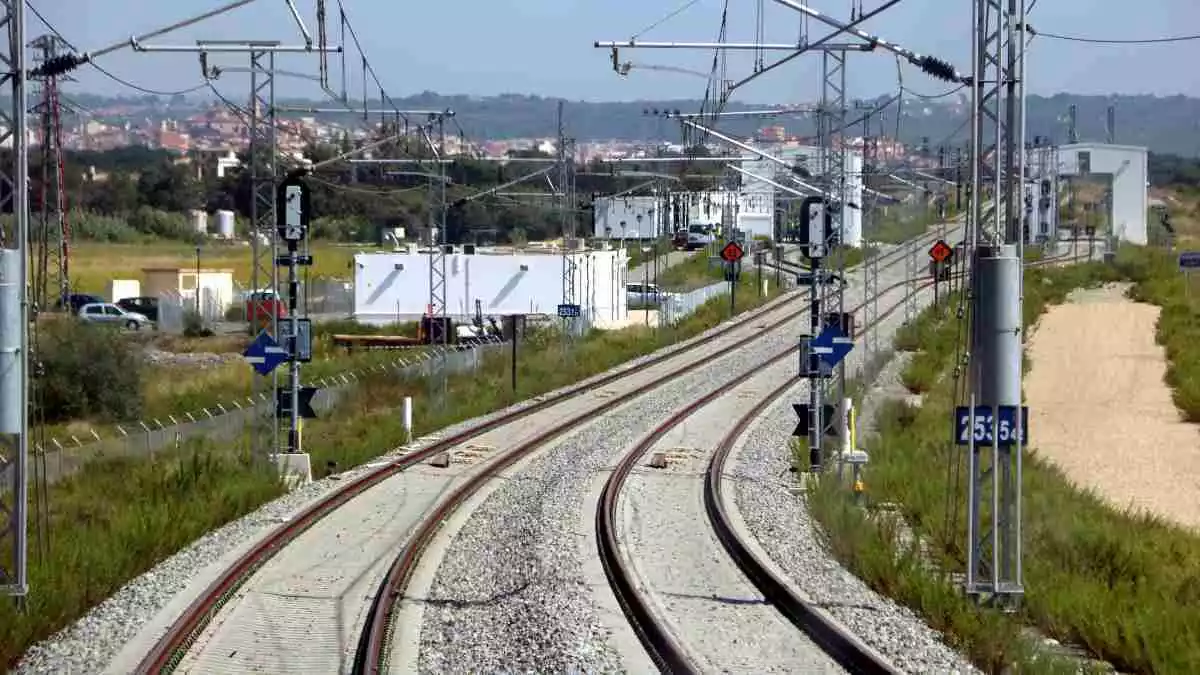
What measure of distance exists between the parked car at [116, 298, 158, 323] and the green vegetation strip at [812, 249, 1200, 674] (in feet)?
143

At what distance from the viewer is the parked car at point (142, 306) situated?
64.6 m

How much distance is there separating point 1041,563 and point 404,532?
7.23 metres

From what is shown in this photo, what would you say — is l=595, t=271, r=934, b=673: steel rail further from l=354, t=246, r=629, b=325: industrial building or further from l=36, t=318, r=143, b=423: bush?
l=354, t=246, r=629, b=325: industrial building

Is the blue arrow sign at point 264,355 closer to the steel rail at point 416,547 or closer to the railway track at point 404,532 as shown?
the railway track at point 404,532

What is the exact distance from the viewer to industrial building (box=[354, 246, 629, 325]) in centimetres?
6256

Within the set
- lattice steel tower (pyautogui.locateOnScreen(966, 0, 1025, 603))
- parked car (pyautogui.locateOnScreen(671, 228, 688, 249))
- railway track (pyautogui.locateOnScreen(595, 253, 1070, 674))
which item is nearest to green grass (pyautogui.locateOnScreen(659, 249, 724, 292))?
parked car (pyautogui.locateOnScreen(671, 228, 688, 249))

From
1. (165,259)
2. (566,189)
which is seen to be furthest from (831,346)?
(165,259)

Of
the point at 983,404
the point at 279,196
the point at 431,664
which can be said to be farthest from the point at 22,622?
the point at 279,196

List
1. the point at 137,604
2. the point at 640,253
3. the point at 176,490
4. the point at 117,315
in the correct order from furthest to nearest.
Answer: the point at 640,253 → the point at 117,315 → the point at 176,490 → the point at 137,604

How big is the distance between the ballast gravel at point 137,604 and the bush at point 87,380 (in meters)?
18.5

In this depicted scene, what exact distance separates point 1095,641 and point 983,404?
7.20 feet

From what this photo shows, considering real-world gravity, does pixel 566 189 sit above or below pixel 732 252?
above

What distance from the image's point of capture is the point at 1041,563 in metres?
15.5

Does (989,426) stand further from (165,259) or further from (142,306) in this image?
(165,259)
